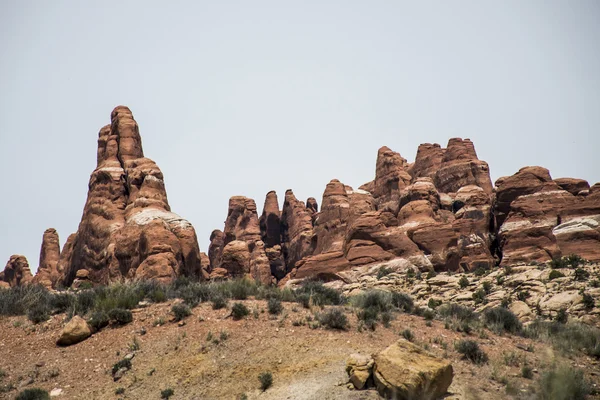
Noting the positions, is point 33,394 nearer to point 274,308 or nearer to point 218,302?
point 218,302

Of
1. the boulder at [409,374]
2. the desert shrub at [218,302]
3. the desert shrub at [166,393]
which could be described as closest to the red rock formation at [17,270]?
the desert shrub at [218,302]

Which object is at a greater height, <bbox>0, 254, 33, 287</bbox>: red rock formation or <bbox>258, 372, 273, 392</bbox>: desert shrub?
<bbox>0, 254, 33, 287</bbox>: red rock formation

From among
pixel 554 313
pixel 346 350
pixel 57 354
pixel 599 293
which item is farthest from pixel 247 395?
pixel 599 293

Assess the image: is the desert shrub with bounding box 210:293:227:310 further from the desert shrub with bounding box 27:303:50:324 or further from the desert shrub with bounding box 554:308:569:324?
the desert shrub with bounding box 554:308:569:324

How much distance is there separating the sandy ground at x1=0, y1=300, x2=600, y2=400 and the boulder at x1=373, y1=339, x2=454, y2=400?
459 millimetres

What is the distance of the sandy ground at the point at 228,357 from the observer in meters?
11.8

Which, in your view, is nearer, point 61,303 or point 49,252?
point 61,303

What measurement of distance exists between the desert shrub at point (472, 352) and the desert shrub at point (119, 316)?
10.8m

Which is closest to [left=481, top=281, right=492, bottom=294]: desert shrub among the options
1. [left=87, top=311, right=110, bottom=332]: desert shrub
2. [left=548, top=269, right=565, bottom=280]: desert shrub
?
[left=548, top=269, right=565, bottom=280]: desert shrub

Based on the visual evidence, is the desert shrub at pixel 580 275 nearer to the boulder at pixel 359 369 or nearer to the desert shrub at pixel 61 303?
the boulder at pixel 359 369

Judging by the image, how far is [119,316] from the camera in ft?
52.7

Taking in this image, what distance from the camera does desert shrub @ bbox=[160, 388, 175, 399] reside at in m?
11.9

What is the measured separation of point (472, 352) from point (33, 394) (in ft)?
38.8

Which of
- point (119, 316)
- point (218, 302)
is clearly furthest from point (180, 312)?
point (119, 316)
